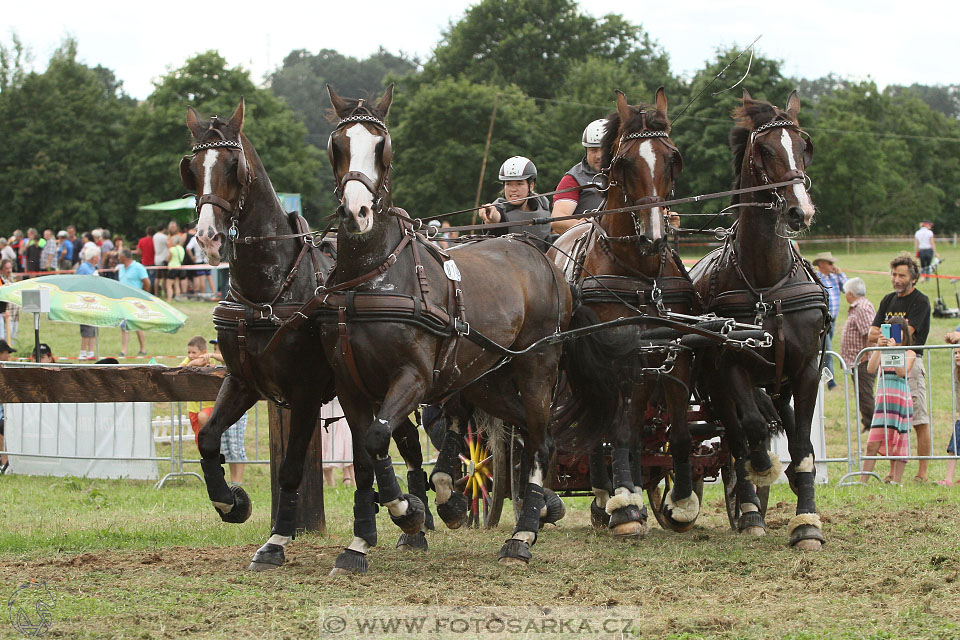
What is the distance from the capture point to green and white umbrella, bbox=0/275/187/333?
14.3 m

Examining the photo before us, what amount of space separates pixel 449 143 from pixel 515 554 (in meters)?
41.6

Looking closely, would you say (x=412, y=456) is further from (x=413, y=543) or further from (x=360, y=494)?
(x=360, y=494)

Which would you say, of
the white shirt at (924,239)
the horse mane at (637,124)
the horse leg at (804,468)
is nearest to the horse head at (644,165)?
the horse mane at (637,124)

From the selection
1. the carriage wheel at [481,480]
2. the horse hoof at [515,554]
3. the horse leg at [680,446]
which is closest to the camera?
the horse hoof at [515,554]

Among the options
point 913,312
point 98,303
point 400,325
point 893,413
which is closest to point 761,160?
point 400,325

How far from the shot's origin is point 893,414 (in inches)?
434

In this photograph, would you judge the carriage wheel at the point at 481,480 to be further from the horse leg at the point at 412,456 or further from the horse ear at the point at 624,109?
the horse ear at the point at 624,109

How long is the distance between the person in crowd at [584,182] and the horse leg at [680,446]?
1.71 metres

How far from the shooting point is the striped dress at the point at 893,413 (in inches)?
433

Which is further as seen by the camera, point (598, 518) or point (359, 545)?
point (598, 518)

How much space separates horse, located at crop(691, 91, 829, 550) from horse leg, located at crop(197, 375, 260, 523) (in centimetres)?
312

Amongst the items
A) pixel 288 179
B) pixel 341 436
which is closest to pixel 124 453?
pixel 341 436

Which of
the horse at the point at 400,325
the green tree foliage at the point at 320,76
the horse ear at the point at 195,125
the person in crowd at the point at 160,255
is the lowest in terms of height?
the horse at the point at 400,325

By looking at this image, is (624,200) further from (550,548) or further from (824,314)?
(550,548)
